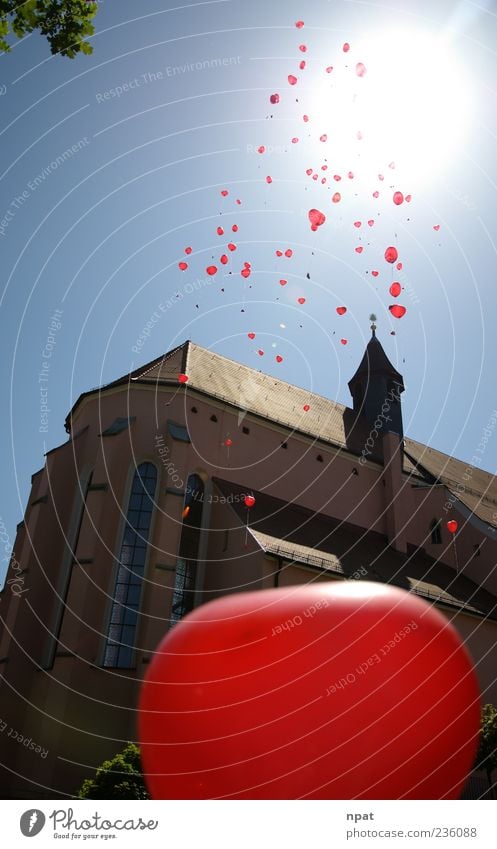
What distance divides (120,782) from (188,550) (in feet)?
30.8

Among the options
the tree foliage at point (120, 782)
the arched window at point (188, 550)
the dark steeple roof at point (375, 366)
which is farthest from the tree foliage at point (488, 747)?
the dark steeple roof at point (375, 366)

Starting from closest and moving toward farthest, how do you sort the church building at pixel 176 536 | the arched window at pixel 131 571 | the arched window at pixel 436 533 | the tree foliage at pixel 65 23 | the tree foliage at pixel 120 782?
the tree foliage at pixel 65 23, the tree foliage at pixel 120 782, the church building at pixel 176 536, the arched window at pixel 131 571, the arched window at pixel 436 533

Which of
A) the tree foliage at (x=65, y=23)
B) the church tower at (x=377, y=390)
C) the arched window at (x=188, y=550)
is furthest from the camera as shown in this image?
the church tower at (x=377, y=390)

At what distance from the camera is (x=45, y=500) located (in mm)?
21031

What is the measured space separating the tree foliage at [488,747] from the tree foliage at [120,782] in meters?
8.60

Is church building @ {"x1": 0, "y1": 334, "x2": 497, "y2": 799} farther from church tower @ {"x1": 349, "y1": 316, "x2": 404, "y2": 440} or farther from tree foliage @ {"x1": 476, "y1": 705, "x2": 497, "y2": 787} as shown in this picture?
tree foliage @ {"x1": 476, "y1": 705, "x2": 497, "y2": 787}

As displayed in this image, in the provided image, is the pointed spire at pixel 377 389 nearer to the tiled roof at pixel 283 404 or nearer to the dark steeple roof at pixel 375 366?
the dark steeple roof at pixel 375 366

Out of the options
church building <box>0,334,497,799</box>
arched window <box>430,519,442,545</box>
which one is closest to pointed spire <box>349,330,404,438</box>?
church building <box>0,334,497,799</box>

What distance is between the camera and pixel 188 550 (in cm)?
2103

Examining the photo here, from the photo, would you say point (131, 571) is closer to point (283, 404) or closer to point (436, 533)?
point (283, 404)

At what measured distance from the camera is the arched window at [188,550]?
1994 centimetres
